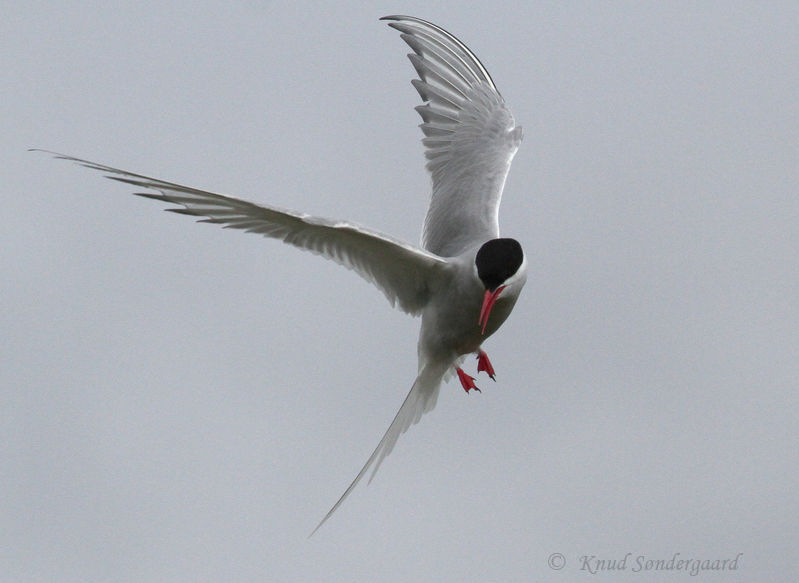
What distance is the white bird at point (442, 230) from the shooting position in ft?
29.8

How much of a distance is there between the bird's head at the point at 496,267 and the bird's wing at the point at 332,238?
1.55ft

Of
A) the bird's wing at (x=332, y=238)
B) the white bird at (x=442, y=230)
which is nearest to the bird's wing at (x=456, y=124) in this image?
the white bird at (x=442, y=230)

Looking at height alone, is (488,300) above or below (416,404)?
above

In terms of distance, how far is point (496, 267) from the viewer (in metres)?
9.27

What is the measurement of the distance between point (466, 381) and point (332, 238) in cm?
182

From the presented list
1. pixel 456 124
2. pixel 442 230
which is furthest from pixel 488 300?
pixel 456 124

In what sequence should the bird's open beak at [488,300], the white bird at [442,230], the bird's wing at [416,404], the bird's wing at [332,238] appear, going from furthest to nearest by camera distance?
1. the bird's wing at [416,404]
2. the bird's open beak at [488,300]
3. the white bird at [442,230]
4. the bird's wing at [332,238]

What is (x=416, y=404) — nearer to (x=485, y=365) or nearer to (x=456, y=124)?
(x=485, y=365)

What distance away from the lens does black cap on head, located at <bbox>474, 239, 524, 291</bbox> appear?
30.5 feet

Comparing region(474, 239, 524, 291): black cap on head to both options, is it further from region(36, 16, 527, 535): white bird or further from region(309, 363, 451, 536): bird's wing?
region(309, 363, 451, 536): bird's wing

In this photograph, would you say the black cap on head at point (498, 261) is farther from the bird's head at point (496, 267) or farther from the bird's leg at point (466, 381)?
the bird's leg at point (466, 381)

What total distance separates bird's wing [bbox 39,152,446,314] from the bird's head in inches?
18.5

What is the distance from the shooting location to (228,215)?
8922 mm

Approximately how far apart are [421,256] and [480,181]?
214cm
